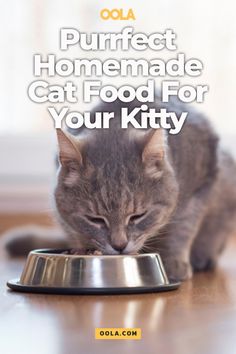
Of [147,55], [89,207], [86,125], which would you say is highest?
[147,55]

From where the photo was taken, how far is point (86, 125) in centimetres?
205

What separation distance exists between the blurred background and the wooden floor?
1340 mm

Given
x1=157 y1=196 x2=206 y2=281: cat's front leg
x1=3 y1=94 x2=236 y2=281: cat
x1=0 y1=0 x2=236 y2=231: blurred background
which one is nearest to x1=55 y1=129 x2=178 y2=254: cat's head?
x1=3 y1=94 x2=236 y2=281: cat

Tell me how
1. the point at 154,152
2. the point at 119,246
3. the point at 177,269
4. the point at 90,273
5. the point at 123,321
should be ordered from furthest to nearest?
the point at 177,269
the point at 154,152
the point at 119,246
the point at 90,273
the point at 123,321

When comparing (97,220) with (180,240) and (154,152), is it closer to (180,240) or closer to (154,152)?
(154,152)

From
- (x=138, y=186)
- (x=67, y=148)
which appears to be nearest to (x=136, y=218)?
(x=138, y=186)

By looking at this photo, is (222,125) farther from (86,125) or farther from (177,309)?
(177,309)

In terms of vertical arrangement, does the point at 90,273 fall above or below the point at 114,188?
below

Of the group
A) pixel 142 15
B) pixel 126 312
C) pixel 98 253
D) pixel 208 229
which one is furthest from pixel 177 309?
pixel 142 15

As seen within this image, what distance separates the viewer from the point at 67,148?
6.09 ft

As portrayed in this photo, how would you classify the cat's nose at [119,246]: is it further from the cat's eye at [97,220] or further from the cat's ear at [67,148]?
the cat's ear at [67,148]

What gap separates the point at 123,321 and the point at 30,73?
179cm

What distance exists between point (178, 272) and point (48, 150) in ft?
4.25

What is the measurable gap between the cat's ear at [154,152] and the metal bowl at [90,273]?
0.24 m
